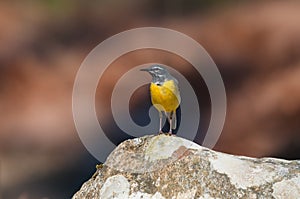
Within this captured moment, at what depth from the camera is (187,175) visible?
4.25ft

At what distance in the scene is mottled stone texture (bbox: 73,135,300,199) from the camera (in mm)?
1278

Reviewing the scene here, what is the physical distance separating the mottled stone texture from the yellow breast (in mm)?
129

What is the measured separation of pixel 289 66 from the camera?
2.56 meters

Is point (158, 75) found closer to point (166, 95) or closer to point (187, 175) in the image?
point (166, 95)

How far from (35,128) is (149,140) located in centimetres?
152

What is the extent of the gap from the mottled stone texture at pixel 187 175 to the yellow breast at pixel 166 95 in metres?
0.13

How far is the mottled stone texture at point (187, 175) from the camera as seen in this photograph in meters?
1.28

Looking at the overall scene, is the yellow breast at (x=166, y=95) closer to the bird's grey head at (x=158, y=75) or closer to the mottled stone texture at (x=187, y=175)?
the bird's grey head at (x=158, y=75)

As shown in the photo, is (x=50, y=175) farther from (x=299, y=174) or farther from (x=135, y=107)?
(x=299, y=174)

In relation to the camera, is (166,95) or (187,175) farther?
(166,95)

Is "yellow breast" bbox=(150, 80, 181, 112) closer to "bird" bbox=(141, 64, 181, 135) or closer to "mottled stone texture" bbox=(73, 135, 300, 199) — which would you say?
"bird" bbox=(141, 64, 181, 135)

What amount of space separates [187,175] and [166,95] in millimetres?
268

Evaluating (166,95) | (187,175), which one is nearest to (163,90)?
(166,95)

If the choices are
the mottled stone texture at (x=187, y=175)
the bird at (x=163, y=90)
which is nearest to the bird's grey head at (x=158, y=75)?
the bird at (x=163, y=90)
